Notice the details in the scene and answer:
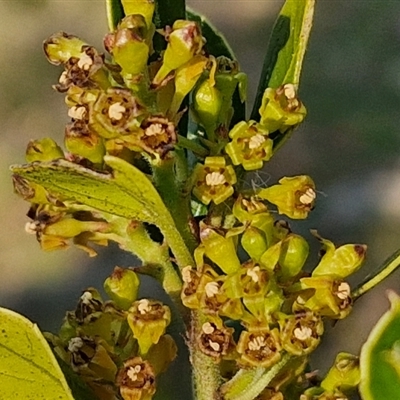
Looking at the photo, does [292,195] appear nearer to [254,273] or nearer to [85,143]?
[254,273]

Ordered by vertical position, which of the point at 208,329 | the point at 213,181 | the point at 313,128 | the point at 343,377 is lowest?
the point at 313,128

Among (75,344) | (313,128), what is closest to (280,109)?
(75,344)

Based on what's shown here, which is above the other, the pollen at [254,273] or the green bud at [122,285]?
the pollen at [254,273]

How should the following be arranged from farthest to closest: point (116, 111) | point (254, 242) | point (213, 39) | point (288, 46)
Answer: point (213, 39), point (288, 46), point (254, 242), point (116, 111)

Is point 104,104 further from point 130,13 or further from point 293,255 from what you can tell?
point 293,255

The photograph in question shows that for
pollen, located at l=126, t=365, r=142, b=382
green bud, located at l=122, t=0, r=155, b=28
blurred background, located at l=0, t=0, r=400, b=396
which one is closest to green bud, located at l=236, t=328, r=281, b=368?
pollen, located at l=126, t=365, r=142, b=382

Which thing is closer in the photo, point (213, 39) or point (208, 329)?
point (208, 329)

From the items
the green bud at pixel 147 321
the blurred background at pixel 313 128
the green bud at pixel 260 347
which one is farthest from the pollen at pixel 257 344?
the blurred background at pixel 313 128

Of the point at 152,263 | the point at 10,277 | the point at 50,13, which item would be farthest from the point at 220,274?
the point at 50,13

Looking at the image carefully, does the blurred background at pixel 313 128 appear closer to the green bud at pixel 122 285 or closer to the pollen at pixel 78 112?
the green bud at pixel 122 285
